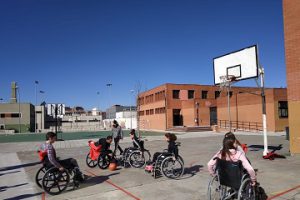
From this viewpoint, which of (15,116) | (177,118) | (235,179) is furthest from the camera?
(15,116)

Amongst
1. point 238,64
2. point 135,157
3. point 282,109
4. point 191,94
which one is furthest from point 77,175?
point 191,94

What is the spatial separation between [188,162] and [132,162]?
102 inches

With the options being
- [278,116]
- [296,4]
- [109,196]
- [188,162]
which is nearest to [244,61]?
[296,4]

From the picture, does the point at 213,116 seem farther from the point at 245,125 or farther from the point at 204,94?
the point at 245,125

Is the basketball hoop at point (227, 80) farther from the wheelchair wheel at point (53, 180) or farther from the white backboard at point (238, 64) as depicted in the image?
the wheelchair wheel at point (53, 180)

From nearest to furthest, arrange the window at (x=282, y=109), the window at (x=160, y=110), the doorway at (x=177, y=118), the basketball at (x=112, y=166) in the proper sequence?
the basketball at (x=112, y=166)
the window at (x=282, y=109)
the doorway at (x=177, y=118)
the window at (x=160, y=110)

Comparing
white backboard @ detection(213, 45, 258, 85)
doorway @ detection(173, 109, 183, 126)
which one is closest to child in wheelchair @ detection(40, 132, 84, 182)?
white backboard @ detection(213, 45, 258, 85)

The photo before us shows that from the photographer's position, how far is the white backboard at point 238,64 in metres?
15.3

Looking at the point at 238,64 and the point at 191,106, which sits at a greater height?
the point at 238,64

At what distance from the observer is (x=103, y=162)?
39.3 feet

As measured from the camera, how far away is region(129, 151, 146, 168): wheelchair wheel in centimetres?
1207

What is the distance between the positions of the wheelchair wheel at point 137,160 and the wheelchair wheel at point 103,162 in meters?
0.87

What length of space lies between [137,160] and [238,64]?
7.70 meters

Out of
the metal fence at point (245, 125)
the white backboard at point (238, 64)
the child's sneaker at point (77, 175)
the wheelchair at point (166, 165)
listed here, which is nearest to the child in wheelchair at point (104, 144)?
the wheelchair at point (166, 165)
